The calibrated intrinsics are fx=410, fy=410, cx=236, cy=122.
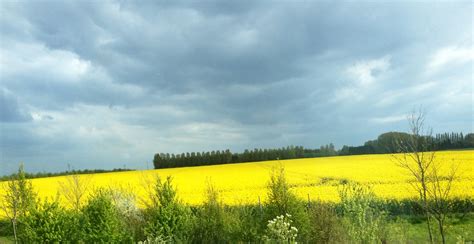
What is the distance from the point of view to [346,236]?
1016 cm

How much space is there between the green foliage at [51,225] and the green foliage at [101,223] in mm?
495

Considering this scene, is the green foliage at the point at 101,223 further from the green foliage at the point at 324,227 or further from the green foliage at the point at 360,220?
the green foliage at the point at 360,220

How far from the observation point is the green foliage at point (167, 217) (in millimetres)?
11602

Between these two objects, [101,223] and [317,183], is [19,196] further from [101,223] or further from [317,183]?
[317,183]

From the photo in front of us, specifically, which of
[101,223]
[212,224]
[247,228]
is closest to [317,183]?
[212,224]

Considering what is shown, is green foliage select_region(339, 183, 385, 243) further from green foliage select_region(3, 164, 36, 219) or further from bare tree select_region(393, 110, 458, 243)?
green foliage select_region(3, 164, 36, 219)

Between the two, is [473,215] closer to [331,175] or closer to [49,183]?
[331,175]

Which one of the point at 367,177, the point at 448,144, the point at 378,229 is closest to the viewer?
the point at 378,229

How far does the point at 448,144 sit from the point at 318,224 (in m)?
44.7

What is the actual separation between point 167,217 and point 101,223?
6.02 ft

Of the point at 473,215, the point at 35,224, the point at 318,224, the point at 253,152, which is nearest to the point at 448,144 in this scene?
the point at 253,152

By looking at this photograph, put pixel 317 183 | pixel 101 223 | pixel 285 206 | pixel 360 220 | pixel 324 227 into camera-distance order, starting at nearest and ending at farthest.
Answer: pixel 360 220 → pixel 324 227 → pixel 285 206 → pixel 101 223 → pixel 317 183

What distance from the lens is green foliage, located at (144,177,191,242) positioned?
38.1 feet

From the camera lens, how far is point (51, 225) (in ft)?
39.1
